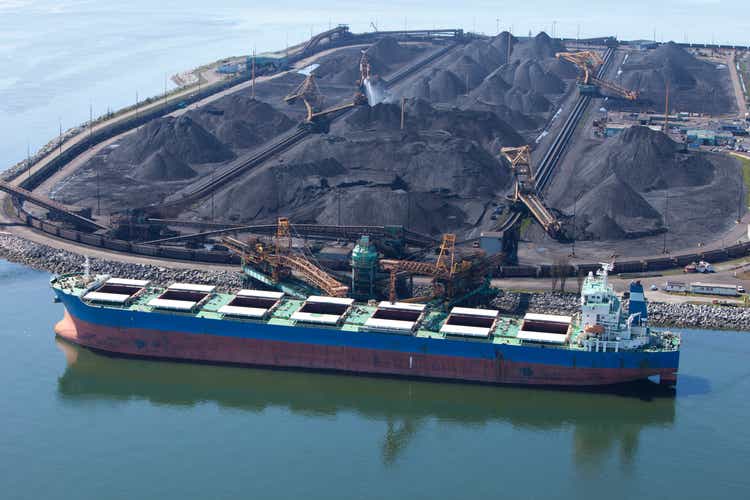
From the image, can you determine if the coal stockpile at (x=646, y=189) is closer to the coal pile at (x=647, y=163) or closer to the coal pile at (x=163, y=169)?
the coal pile at (x=647, y=163)

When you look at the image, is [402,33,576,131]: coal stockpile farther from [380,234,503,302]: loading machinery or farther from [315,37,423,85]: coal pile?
[380,234,503,302]: loading machinery

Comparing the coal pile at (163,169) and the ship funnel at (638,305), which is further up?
the coal pile at (163,169)

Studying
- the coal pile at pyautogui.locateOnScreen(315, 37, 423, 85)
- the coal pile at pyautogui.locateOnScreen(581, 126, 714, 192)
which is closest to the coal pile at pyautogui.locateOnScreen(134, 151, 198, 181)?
the coal pile at pyautogui.locateOnScreen(581, 126, 714, 192)

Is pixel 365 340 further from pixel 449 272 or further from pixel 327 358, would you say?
pixel 449 272

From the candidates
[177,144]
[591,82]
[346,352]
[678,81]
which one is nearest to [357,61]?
[591,82]

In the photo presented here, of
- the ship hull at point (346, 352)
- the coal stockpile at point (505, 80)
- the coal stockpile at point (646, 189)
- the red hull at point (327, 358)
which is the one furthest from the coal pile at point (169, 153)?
the coal stockpile at point (646, 189)

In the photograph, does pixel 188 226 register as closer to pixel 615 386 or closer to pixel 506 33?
pixel 615 386
